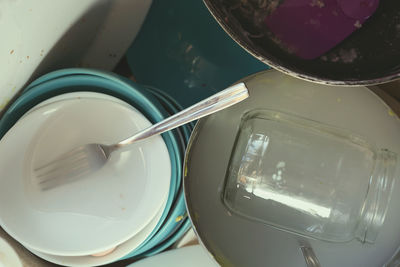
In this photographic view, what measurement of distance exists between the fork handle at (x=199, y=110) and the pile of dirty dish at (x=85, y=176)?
21 millimetres

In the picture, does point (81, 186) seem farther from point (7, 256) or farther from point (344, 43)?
point (344, 43)

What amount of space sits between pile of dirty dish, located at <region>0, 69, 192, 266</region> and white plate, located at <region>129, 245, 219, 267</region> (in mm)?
78

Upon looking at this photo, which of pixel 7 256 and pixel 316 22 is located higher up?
pixel 316 22

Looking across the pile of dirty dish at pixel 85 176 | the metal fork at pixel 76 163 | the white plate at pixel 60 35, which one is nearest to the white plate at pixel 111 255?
the pile of dirty dish at pixel 85 176

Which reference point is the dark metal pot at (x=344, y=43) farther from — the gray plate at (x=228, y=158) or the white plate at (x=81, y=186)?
the white plate at (x=81, y=186)

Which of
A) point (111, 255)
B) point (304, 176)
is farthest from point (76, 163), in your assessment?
point (304, 176)

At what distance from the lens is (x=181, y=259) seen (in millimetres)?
679

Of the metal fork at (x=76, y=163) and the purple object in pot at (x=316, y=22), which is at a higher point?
the purple object in pot at (x=316, y=22)

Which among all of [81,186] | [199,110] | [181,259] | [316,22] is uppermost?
[316,22]

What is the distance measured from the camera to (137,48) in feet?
2.73

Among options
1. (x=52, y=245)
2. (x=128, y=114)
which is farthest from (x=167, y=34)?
(x=52, y=245)

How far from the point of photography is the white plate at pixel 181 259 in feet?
2.21

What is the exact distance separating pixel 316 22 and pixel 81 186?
0.40m

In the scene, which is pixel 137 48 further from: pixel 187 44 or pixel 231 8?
pixel 231 8
